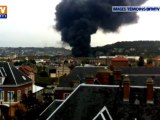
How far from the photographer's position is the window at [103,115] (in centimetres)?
2470

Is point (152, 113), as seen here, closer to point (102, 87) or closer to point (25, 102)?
point (102, 87)

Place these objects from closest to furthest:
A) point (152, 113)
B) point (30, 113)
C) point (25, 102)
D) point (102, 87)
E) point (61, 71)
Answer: point (152, 113) → point (102, 87) → point (30, 113) → point (25, 102) → point (61, 71)

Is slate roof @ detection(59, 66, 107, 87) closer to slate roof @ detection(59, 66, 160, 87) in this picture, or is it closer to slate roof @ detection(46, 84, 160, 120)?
slate roof @ detection(59, 66, 160, 87)

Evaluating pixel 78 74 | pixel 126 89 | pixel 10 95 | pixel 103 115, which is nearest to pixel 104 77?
pixel 126 89

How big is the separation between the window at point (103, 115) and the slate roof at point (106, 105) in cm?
21

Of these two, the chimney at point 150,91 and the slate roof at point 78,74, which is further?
the slate roof at point 78,74

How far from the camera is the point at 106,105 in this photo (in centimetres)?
2581

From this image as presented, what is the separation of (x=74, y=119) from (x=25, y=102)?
61.4 ft

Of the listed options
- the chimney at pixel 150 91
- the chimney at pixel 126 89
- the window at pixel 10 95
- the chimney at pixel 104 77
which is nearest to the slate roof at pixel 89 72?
the window at pixel 10 95

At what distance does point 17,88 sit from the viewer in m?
55.9

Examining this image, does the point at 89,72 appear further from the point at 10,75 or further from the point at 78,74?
the point at 10,75

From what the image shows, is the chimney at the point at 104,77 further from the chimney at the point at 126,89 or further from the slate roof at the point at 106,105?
the chimney at the point at 126,89

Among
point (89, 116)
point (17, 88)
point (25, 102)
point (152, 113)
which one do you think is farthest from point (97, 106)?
point (17, 88)

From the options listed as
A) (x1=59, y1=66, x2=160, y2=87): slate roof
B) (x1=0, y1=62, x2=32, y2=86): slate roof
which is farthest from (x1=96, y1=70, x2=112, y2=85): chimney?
(x1=0, y1=62, x2=32, y2=86): slate roof
